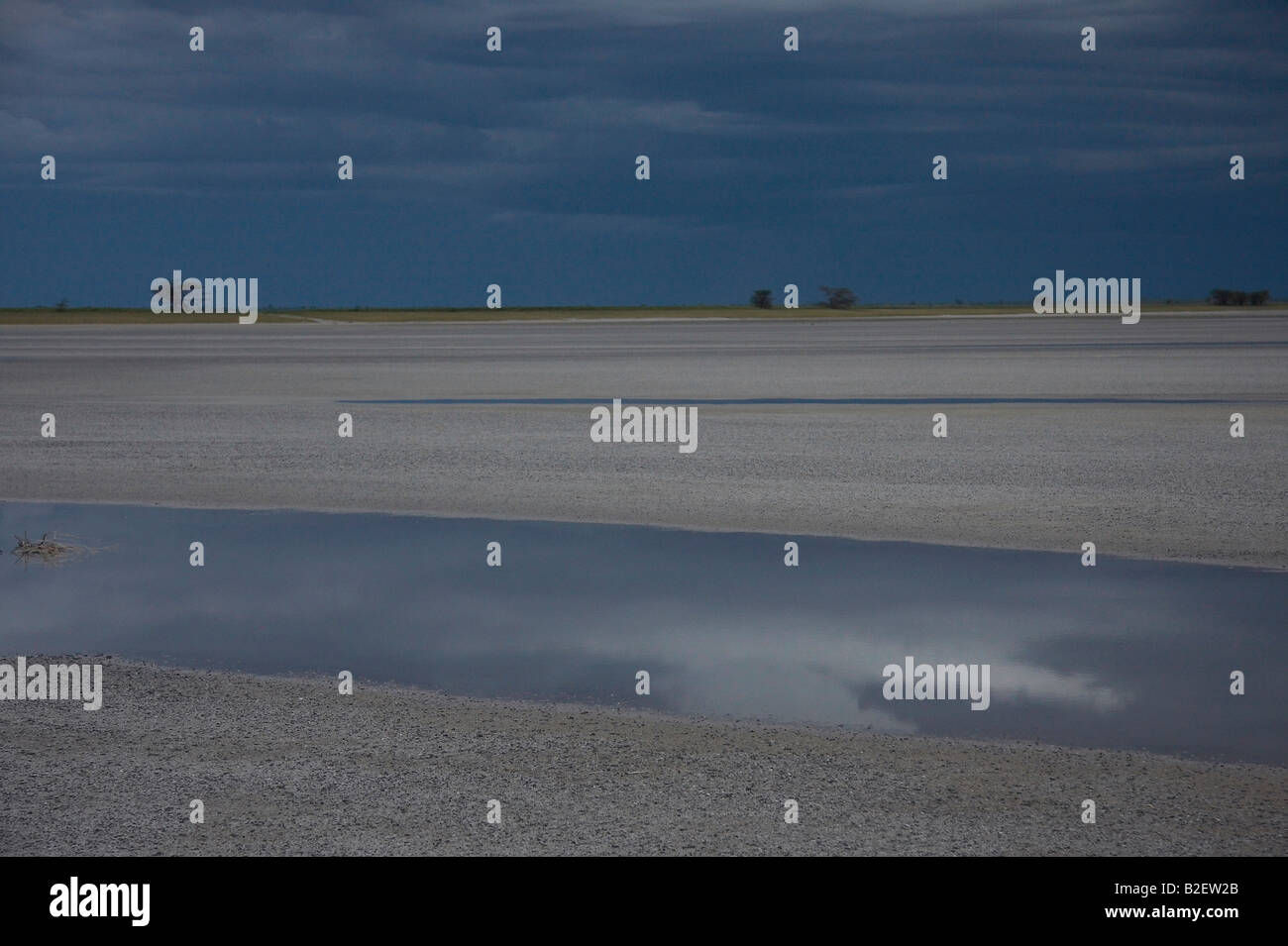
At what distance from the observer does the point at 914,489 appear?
60.1 ft

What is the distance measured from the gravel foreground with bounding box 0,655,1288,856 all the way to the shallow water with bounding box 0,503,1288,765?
49cm

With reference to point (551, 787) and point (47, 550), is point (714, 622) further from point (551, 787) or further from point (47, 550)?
point (47, 550)

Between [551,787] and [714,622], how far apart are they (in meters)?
3.89

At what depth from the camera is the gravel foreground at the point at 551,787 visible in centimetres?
658

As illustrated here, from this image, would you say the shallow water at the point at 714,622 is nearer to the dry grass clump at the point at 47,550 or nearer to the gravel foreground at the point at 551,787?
the dry grass clump at the point at 47,550

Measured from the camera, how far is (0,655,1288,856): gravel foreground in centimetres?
658

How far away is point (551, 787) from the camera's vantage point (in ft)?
24.1

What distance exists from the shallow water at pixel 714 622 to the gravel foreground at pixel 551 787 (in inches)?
19.2

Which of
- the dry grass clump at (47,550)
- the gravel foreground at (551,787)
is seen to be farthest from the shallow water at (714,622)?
the gravel foreground at (551,787)

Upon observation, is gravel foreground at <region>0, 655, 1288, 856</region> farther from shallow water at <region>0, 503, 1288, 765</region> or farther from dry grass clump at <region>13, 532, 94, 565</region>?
dry grass clump at <region>13, 532, 94, 565</region>

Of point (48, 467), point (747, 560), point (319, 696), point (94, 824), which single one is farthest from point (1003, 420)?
point (94, 824)

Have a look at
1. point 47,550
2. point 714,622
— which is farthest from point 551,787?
point 47,550
